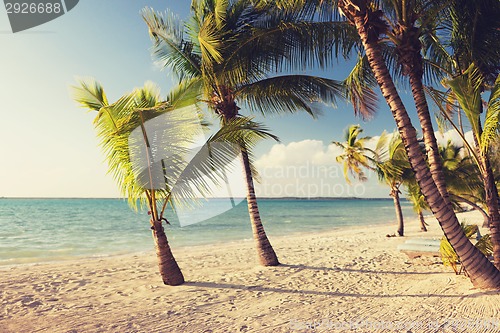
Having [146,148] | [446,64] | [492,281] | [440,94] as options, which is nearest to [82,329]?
[146,148]

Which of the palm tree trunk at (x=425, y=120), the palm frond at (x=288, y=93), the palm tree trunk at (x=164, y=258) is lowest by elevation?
the palm tree trunk at (x=164, y=258)

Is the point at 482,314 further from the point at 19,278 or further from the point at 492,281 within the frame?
the point at 19,278

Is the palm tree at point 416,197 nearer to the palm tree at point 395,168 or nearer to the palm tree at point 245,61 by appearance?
the palm tree at point 395,168

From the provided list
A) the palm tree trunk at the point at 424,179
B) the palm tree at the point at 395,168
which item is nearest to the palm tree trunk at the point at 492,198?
the palm tree trunk at the point at 424,179

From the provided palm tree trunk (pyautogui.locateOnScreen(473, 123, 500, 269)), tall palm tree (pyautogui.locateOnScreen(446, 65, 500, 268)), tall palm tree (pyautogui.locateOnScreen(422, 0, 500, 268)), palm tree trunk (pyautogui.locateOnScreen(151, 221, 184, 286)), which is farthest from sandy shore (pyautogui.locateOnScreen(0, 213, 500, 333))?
tall palm tree (pyautogui.locateOnScreen(422, 0, 500, 268))

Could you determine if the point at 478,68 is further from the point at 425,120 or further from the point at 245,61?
the point at 245,61

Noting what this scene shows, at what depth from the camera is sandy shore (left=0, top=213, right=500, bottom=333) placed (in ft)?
14.5

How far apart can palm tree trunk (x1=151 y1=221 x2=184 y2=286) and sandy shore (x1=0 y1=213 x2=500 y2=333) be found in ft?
0.69

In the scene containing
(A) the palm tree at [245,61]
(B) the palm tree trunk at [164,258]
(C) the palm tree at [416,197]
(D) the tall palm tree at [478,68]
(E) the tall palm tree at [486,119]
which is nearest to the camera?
(E) the tall palm tree at [486,119]

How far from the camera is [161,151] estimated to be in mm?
6504

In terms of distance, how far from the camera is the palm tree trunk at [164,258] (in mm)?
6641

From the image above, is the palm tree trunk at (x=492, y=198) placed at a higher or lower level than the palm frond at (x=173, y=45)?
lower

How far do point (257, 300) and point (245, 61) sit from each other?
542 cm

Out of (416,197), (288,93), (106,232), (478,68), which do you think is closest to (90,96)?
(288,93)
